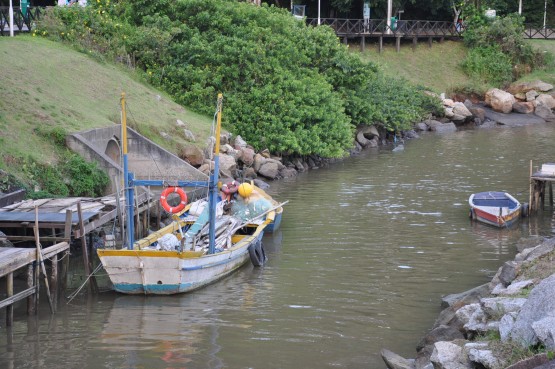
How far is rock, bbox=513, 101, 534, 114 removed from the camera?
202ft

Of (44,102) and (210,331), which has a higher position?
(44,102)

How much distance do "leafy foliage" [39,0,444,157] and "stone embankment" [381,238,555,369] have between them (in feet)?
69.6

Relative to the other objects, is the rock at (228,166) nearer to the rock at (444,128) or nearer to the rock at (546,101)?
the rock at (444,128)

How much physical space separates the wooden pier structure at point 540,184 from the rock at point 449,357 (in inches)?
642

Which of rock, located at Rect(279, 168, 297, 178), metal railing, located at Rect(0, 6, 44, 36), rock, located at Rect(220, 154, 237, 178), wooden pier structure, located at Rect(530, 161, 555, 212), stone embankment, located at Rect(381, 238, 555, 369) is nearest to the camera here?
stone embankment, located at Rect(381, 238, 555, 369)

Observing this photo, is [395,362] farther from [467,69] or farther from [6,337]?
[467,69]

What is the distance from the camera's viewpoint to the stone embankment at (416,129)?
116ft

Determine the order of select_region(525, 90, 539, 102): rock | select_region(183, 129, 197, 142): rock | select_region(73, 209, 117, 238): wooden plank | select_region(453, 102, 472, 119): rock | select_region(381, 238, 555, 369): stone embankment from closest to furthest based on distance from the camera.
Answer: select_region(381, 238, 555, 369): stone embankment, select_region(73, 209, 117, 238): wooden plank, select_region(183, 129, 197, 142): rock, select_region(453, 102, 472, 119): rock, select_region(525, 90, 539, 102): rock

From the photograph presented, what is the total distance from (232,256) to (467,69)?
154ft

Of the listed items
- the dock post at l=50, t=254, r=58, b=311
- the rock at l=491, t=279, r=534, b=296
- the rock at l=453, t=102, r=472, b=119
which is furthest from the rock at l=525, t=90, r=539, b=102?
the dock post at l=50, t=254, r=58, b=311

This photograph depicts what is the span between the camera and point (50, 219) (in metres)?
21.8

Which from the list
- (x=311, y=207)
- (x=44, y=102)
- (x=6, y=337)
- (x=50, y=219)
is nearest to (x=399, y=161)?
(x=311, y=207)

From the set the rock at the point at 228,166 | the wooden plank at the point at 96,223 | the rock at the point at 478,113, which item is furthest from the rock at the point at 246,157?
the rock at the point at 478,113

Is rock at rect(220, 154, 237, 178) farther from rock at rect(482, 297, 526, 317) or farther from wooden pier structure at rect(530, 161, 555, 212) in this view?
rock at rect(482, 297, 526, 317)
